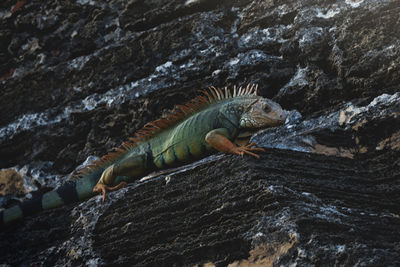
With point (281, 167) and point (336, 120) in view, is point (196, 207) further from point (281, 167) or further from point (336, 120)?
point (336, 120)

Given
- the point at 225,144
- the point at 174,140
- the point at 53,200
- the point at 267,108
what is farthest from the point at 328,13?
the point at 53,200

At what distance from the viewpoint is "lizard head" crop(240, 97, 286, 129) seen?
11.5 ft

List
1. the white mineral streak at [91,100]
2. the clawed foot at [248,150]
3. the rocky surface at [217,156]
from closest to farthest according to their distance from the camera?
the rocky surface at [217,156] < the clawed foot at [248,150] < the white mineral streak at [91,100]

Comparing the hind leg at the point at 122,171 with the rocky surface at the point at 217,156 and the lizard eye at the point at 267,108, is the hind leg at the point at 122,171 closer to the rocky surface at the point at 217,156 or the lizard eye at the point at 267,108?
the rocky surface at the point at 217,156

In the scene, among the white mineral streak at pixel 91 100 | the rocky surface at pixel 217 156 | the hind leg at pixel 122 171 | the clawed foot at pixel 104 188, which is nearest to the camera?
the rocky surface at pixel 217 156

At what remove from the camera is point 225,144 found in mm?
3352

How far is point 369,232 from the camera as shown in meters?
2.57

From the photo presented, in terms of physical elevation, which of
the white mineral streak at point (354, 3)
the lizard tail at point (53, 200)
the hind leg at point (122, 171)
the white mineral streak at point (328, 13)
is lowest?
the lizard tail at point (53, 200)

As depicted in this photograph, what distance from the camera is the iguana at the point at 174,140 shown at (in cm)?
358

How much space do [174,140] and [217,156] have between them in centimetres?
47

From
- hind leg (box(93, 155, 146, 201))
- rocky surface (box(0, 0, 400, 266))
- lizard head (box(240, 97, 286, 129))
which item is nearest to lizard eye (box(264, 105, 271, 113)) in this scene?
lizard head (box(240, 97, 286, 129))

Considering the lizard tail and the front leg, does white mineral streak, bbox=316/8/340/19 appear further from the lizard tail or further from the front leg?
the lizard tail

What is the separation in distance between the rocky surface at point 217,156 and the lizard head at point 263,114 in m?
0.08

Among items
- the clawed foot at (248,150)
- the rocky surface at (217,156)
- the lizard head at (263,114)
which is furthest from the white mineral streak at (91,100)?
the clawed foot at (248,150)
